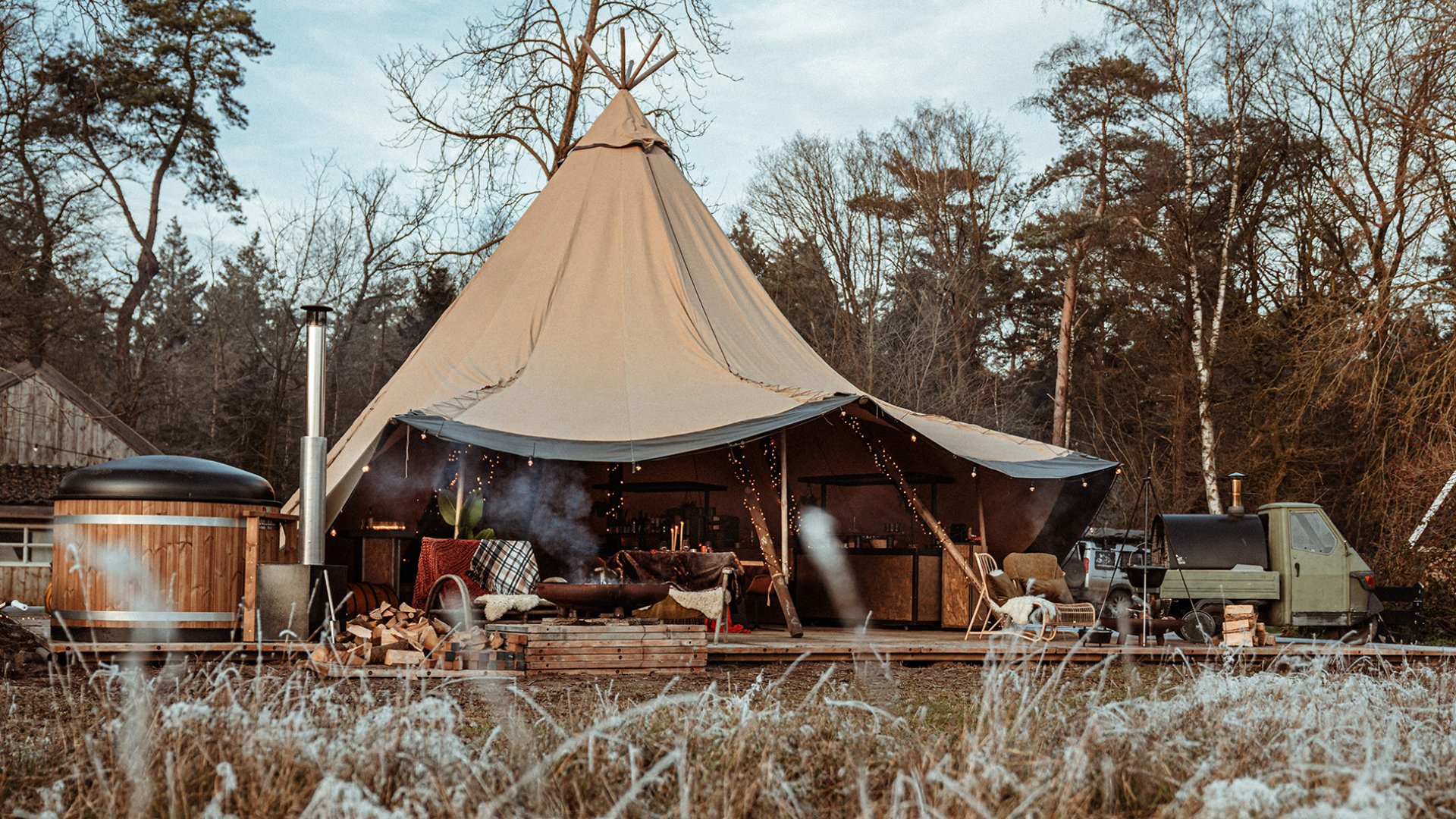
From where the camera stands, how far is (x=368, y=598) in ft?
26.1

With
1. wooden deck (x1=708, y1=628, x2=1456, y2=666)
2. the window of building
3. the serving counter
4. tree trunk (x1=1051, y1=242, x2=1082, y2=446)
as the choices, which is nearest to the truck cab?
wooden deck (x1=708, y1=628, x2=1456, y2=666)

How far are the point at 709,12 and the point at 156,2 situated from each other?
31.4 ft

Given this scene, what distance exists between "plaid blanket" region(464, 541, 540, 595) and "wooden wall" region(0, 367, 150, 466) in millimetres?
12546

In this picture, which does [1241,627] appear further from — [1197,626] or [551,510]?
[551,510]

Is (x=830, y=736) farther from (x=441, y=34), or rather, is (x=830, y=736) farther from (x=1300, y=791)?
(x=441, y=34)

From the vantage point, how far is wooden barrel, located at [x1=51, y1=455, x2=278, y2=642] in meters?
6.15

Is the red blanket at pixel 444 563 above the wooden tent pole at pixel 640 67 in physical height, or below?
below

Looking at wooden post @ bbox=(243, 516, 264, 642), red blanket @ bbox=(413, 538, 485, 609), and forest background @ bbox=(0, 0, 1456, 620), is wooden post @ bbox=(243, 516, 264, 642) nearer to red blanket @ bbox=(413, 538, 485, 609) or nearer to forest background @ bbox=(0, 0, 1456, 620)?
red blanket @ bbox=(413, 538, 485, 609)

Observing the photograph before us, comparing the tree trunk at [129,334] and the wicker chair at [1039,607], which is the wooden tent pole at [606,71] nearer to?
the wicker chair at [1039,607]

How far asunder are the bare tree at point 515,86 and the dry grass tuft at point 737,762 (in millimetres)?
10533

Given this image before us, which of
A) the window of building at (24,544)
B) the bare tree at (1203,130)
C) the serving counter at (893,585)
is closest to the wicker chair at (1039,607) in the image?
the serving counter at (893,585)

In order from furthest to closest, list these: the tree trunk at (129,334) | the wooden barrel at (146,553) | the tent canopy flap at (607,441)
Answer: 1. the tree trunk at (129,334)
2. the tent canopy flap at (607,441)
3. the wooden barrel at (146,553)

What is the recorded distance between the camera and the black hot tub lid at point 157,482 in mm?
6188

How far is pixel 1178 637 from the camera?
401 inches
